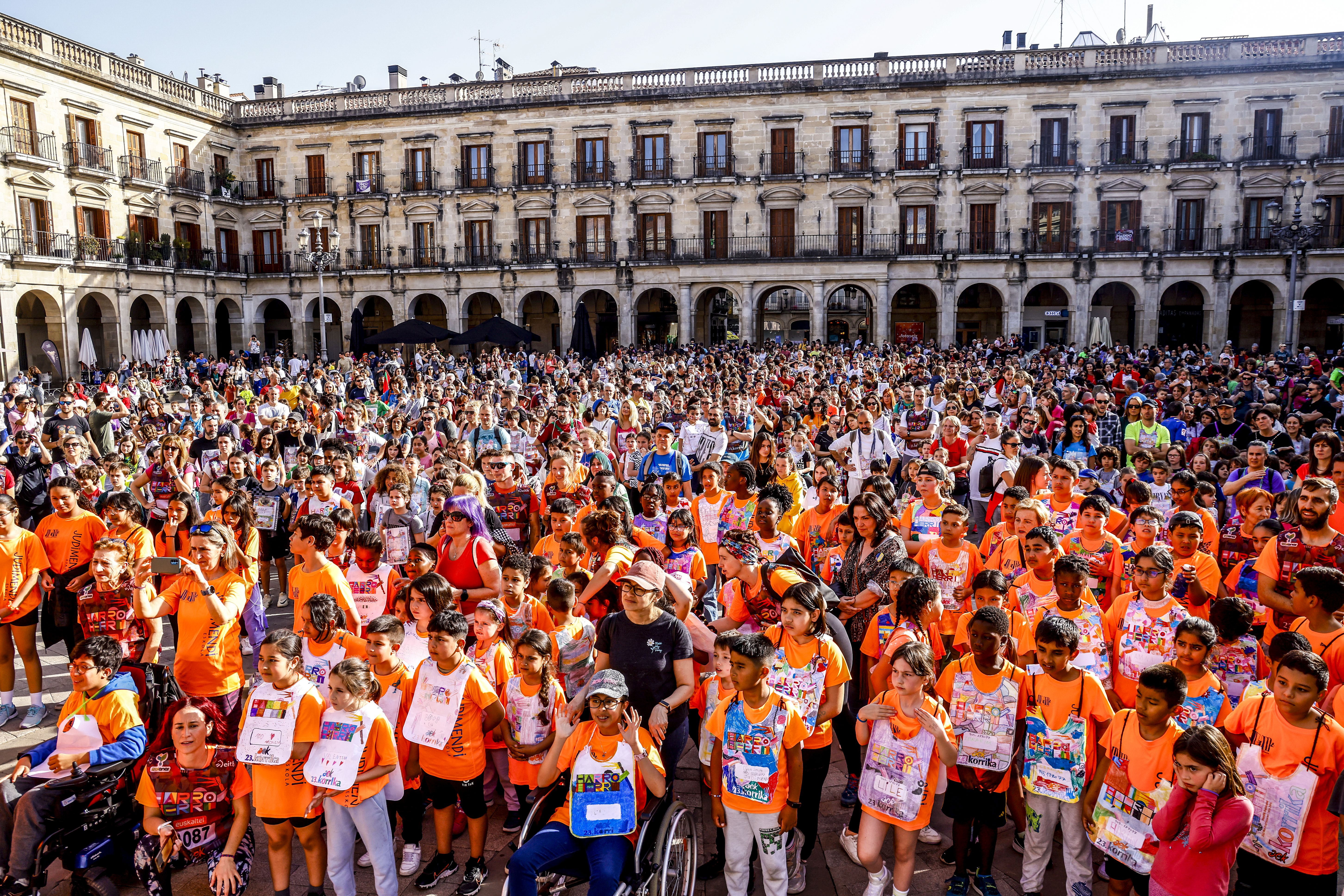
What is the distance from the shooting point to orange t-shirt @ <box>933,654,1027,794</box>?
165 inches

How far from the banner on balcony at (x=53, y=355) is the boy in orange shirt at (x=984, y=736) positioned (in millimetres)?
27570

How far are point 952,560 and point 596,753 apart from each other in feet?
9.76

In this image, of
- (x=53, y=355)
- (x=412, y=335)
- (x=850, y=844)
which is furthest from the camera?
(x=412, y=335)

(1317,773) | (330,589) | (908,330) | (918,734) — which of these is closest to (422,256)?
(908,330)

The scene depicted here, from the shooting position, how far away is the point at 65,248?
1056 inches

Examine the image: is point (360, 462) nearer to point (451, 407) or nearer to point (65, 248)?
point (451, 407)

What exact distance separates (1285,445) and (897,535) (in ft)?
18.2

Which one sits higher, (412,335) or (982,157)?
(982,157)

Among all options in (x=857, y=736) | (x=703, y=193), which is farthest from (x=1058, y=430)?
(x=703, y=193)

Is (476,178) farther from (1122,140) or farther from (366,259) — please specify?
(1122,140)

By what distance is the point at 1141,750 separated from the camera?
3699 millimetres

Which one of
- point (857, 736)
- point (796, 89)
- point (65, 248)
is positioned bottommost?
point (857, 736)

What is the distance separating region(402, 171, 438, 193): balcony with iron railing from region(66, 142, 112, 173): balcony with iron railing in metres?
9.90

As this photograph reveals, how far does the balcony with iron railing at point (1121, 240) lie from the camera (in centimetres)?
2927
